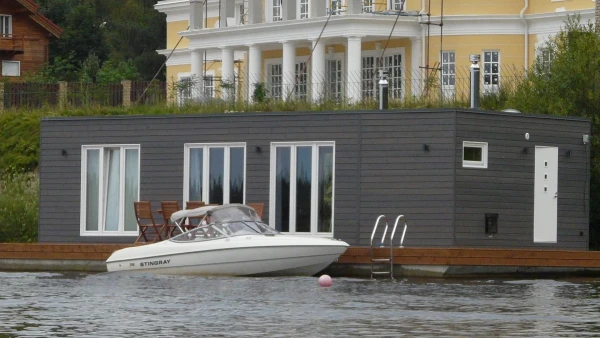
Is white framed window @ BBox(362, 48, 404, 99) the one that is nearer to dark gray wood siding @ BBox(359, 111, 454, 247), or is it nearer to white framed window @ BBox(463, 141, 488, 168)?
dark gray wood siding @ BBox(359, 111, 454, 247)

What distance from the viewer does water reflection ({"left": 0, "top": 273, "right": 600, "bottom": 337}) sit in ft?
68.3

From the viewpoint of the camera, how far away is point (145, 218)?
32.7 m

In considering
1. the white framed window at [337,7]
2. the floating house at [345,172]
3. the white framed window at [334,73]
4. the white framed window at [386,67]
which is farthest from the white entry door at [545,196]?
the white framed window at [337,7]

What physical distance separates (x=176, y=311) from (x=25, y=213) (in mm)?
14760

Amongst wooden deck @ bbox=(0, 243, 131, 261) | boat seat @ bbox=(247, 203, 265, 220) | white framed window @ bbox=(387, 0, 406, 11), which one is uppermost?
white framed window @ bbox=(387, 0, 406, 11)

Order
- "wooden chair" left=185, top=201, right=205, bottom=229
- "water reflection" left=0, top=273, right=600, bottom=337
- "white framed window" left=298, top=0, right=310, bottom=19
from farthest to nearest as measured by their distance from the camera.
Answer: "white framed window" left=298, top=0, right=310, bottom=19 → "wooden chair" left=185, top=201, right=205, bottom=229 → "water reflection" left=0, top=273, right=600, bottom=337

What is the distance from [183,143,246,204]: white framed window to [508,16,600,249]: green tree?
7399 mm

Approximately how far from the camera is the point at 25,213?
1467 inches

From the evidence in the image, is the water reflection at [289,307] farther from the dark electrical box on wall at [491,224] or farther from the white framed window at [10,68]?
the white framed window at [10,68]

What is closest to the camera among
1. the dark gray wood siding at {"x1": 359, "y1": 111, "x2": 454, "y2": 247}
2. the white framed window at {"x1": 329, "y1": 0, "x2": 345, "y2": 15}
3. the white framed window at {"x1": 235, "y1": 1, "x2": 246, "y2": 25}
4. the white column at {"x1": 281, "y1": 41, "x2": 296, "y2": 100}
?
the dark gray wood siding at {"x1": 359, "y1": 111, "x2": 454, "y2": 247}

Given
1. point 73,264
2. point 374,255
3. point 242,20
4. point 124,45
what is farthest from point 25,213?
point 124,45

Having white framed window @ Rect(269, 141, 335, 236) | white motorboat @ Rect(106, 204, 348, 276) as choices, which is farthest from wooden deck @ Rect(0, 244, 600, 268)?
white framed window @ Rect(269, 141, 335, 236)

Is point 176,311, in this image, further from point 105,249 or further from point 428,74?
point 428,74

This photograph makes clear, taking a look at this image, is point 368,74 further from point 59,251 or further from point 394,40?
point 59,251
